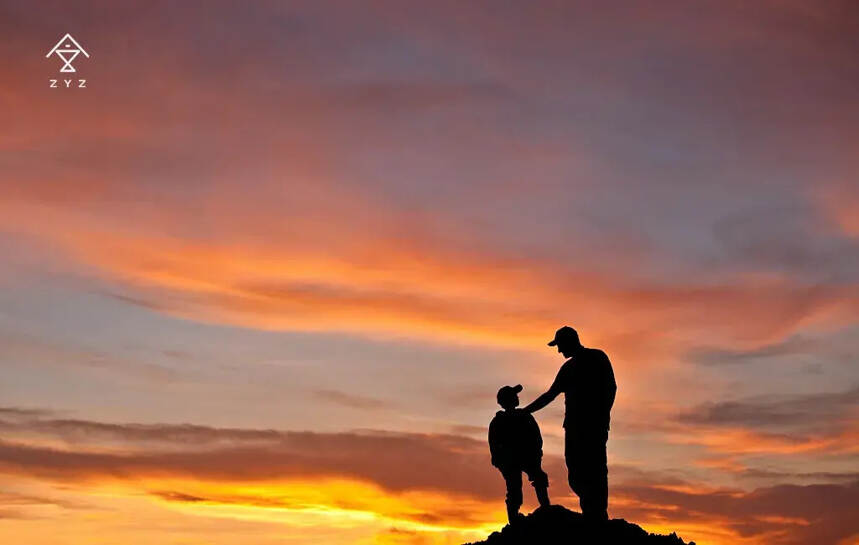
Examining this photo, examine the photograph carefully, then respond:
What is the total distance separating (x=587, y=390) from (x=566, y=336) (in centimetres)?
129

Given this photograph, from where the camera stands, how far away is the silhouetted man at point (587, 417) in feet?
77.4

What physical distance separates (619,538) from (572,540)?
1085mm

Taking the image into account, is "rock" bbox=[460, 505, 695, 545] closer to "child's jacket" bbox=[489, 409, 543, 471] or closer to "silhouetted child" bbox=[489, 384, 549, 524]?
"silhouetted child" bbox=[489, 384, 549, 524]

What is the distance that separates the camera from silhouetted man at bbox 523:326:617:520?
77.4 feet

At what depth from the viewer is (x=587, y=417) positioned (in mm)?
23609

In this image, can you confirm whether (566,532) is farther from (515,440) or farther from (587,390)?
(587,390)

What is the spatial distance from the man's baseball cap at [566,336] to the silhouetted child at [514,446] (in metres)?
1.68

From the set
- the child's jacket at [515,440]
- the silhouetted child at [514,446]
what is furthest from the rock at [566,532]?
the child's jacket at [515,440]

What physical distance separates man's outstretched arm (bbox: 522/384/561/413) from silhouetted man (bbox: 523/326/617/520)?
0.18 ft

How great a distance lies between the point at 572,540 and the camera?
2392 centimetres

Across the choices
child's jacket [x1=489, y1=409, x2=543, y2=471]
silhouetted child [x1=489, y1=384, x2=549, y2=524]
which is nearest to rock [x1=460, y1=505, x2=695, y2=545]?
silhouetted child [x1=489, y1=384, x2=549, y2=524]

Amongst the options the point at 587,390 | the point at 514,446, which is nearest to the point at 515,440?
the point at 514,446

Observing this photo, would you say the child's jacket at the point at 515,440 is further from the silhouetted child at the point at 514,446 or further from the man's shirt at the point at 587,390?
the man's shirt at the point at 587,390

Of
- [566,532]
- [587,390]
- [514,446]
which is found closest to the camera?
[587,390]
